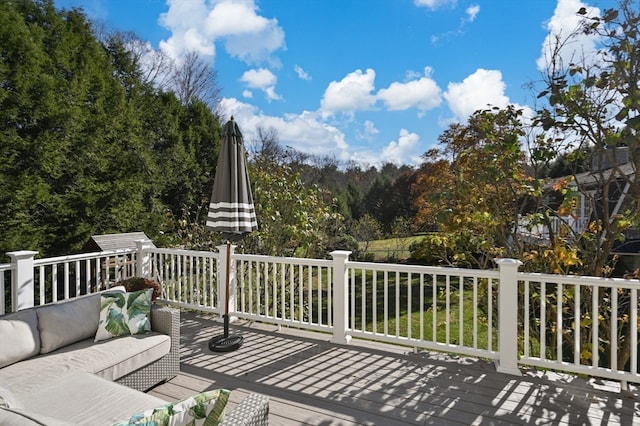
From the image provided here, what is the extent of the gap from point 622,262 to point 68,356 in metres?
9.84

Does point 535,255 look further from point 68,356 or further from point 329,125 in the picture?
point 329,125

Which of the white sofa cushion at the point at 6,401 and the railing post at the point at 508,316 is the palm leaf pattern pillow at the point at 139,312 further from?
the railing post at the point at 508,316

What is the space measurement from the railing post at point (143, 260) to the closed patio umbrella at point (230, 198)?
201 centimetres

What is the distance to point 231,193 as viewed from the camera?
4.05m

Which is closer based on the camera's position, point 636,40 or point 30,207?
point 636,40

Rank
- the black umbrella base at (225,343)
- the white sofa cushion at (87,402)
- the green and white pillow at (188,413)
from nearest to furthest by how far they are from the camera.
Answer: the green and white pillow at (188,413) → the white sofa cushion at (87,402) → the black umbrella base at (225,343)

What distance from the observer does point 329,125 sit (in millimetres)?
16578

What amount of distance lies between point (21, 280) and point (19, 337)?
5.73 ft

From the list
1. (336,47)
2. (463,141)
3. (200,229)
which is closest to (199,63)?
(336,47)

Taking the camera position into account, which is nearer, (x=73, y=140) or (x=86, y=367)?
(x=86, y=367)

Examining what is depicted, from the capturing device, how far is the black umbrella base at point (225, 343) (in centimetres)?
398

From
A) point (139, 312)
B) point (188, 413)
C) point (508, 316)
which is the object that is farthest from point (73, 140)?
point (508, 316)

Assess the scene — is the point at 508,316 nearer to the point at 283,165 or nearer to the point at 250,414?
the point at 250,414

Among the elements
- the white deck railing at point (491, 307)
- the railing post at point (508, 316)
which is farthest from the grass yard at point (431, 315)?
the railing post at point (508, 316)
